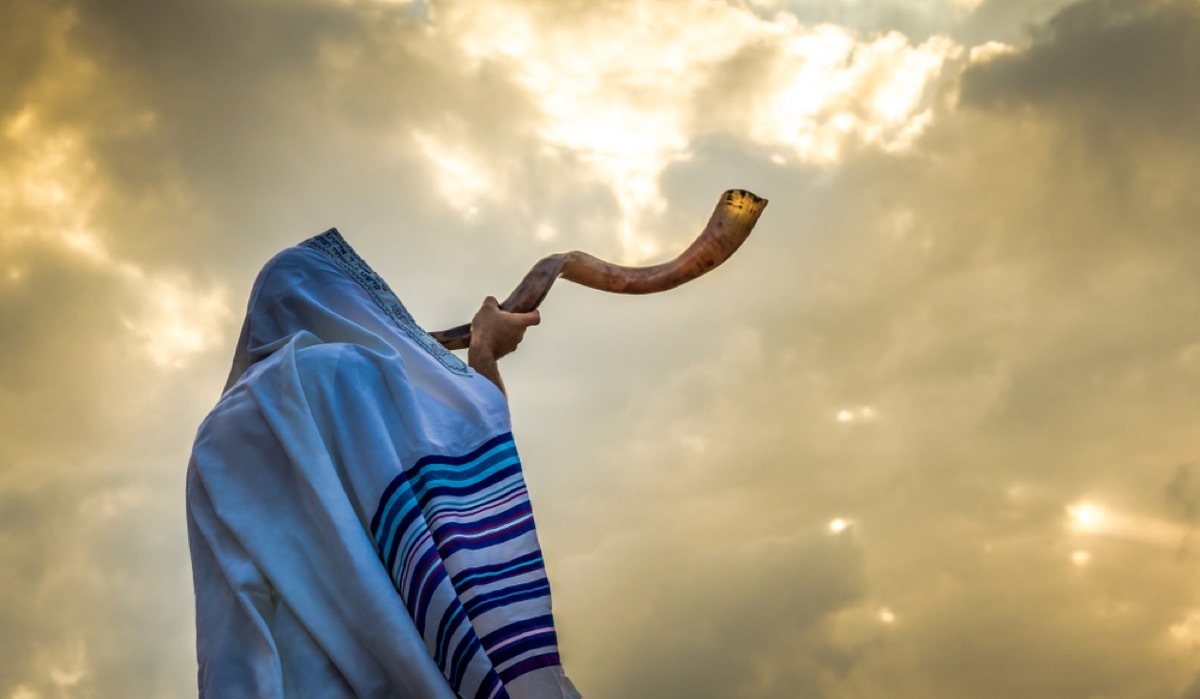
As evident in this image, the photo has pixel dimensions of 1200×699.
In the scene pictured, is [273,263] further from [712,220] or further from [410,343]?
[712,220]

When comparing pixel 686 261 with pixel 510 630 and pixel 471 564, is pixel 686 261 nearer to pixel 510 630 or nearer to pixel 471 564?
pixel 471 564

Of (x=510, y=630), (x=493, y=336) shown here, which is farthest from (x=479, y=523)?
(x=493, y=336)

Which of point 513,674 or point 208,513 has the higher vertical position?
point 208,513

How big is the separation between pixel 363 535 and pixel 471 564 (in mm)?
319

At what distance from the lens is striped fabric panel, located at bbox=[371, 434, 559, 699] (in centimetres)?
274

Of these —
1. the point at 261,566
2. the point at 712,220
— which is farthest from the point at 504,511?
the point at 712,220

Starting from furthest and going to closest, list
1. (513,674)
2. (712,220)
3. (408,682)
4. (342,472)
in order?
(712,220) < (342,472) < (513,674) < (408,682)

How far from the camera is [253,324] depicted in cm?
363

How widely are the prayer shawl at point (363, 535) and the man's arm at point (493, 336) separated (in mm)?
315

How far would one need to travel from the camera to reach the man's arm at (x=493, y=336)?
12.5 ft

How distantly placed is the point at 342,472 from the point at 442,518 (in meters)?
0.32

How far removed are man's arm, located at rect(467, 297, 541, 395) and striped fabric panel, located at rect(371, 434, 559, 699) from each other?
1.83ft

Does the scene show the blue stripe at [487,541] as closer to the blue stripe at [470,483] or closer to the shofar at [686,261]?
the blue stripe at [470,483]

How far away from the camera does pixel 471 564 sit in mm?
2982
